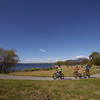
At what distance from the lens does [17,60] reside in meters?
34.6

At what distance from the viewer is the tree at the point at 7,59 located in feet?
108

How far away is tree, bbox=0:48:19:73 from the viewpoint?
32.9 m

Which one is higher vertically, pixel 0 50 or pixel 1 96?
pixel 0 50

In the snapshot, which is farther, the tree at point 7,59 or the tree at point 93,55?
the tree at point 93,55

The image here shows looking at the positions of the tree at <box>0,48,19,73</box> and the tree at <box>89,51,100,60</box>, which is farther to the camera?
the tree at <box>89,51,100,60</box>

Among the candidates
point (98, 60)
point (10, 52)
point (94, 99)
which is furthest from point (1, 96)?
point (98, 60)

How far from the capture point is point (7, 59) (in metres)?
33.3

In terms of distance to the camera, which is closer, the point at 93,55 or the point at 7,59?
the point at 7,59

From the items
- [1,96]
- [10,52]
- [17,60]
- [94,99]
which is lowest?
[94,99]

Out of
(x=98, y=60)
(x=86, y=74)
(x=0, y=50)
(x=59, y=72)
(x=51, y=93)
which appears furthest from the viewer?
(x=98, y=60)

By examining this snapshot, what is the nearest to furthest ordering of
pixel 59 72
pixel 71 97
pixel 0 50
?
pixel 71 97 → pixel 59 72 → pixel 0 50

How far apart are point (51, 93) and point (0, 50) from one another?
32.4 meters

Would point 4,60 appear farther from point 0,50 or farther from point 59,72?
point 59,72

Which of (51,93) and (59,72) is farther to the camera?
(59,72)
